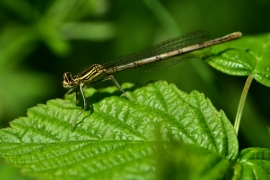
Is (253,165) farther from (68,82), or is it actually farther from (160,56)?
(68,82)

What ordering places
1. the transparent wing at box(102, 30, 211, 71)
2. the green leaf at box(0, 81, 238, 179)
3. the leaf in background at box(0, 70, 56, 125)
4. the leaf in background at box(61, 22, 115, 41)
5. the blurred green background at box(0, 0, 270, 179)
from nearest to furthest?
the green leaf at box(0, 81, 238, 179), the transparent wing at box(102, 30, 211, 71), the blurred green background at box(0, 0, 270, 179), the leaf in background at box(61, 22, 115, 41), the leaf in background at box(0, 70, 56, 125)

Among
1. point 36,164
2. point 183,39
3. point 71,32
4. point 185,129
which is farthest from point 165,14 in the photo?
point 36,164

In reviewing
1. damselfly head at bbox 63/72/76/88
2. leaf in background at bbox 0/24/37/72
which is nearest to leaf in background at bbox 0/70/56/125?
leaf in background at bbox 0/24/37/72

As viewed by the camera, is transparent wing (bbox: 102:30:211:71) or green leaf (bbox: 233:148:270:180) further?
transparent wing (bbox: 102:30:211:71)

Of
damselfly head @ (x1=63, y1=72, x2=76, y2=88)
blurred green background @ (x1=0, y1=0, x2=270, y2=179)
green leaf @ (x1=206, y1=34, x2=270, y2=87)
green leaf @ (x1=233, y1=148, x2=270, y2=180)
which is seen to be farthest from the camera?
blurred green background @ (x1=0, y1=0, x2=270, y2=179)

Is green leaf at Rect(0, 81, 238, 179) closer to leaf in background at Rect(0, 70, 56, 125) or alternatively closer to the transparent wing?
the transparent wing

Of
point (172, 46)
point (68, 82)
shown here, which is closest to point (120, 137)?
point (68, 82)
